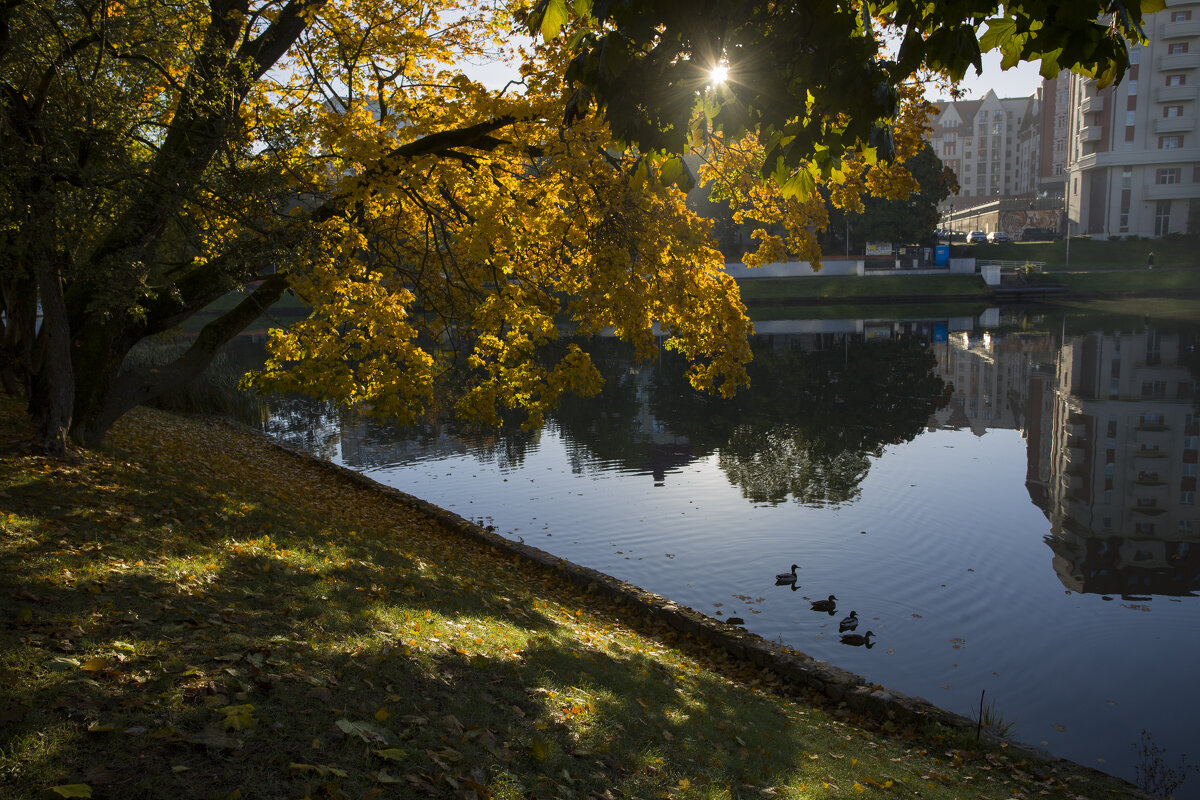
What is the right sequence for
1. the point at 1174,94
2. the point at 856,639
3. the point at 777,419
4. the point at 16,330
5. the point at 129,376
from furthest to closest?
the point at 1174,94 < the point at 777,419 < the point at 16,330 < the point at 129,376 < the point at 856,639

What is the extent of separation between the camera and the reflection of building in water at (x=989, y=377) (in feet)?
78.7

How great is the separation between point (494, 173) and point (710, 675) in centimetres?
796

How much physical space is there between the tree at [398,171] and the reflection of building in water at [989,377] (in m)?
14.6

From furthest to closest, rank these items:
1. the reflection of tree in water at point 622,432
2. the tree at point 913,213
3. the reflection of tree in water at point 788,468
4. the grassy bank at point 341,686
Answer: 1. the tree at point 913,213
2. the reflection of tree in water at point 622,432
3. the reflection of tree in water at point 788,468
4. the grassy bank at point 341,686

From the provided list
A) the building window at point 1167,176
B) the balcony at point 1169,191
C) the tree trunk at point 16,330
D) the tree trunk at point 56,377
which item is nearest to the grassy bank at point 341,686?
the tree trunk at point 56,377

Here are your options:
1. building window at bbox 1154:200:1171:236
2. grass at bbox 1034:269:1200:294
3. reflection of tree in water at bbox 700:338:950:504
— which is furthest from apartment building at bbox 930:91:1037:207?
reflection of tree in water at bbox 700:338:950:504

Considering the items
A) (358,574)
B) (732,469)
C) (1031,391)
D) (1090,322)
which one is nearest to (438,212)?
(358,574)

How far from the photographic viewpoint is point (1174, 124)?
241 feet

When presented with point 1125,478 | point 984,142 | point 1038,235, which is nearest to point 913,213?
point 1038,235

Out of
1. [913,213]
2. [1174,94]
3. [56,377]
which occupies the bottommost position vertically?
[56,377]

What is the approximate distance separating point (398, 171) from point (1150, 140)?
84349mm

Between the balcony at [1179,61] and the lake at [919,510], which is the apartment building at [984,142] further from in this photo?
the lake at [919,510]

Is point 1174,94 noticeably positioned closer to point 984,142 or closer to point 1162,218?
point 1162,218

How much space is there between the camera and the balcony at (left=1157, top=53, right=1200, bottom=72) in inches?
2800
